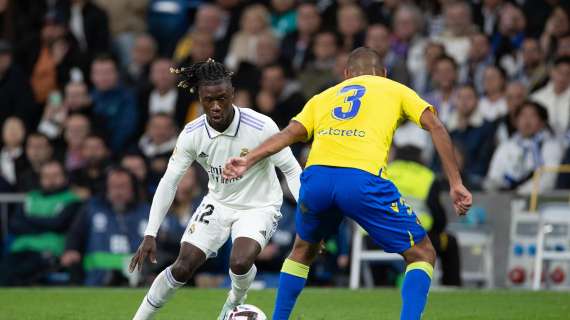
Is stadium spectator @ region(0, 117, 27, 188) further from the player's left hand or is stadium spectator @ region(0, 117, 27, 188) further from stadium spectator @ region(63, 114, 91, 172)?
the player's left hand

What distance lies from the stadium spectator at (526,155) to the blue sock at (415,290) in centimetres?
722

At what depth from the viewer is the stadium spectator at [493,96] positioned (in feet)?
52.4

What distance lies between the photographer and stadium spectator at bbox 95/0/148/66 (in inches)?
756

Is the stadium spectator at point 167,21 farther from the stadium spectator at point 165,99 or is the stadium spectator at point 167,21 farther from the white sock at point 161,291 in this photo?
the white sock at point 161,291

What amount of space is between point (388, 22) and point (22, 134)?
18.0 ft

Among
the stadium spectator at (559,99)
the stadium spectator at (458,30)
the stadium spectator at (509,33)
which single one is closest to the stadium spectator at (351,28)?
the stadium spectator at (458,30)

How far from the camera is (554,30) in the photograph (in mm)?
16406

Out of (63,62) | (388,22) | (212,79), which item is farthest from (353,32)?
(212,79)

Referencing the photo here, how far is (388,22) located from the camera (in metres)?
17.9

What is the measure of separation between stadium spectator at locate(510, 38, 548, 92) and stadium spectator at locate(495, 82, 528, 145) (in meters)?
0.42

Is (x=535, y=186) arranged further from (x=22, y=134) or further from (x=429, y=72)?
(x=22, y=134)

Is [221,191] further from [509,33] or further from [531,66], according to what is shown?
[509,33]

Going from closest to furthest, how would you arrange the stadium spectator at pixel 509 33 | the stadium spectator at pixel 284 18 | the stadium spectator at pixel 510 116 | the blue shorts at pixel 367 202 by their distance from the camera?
the blue shorts at pixel 367 202, the stadium spectator at pixel 510 116, the stadium spectator at pixel 509 33, the stadium spectator at pixel 284 18

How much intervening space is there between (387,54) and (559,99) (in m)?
2.38
